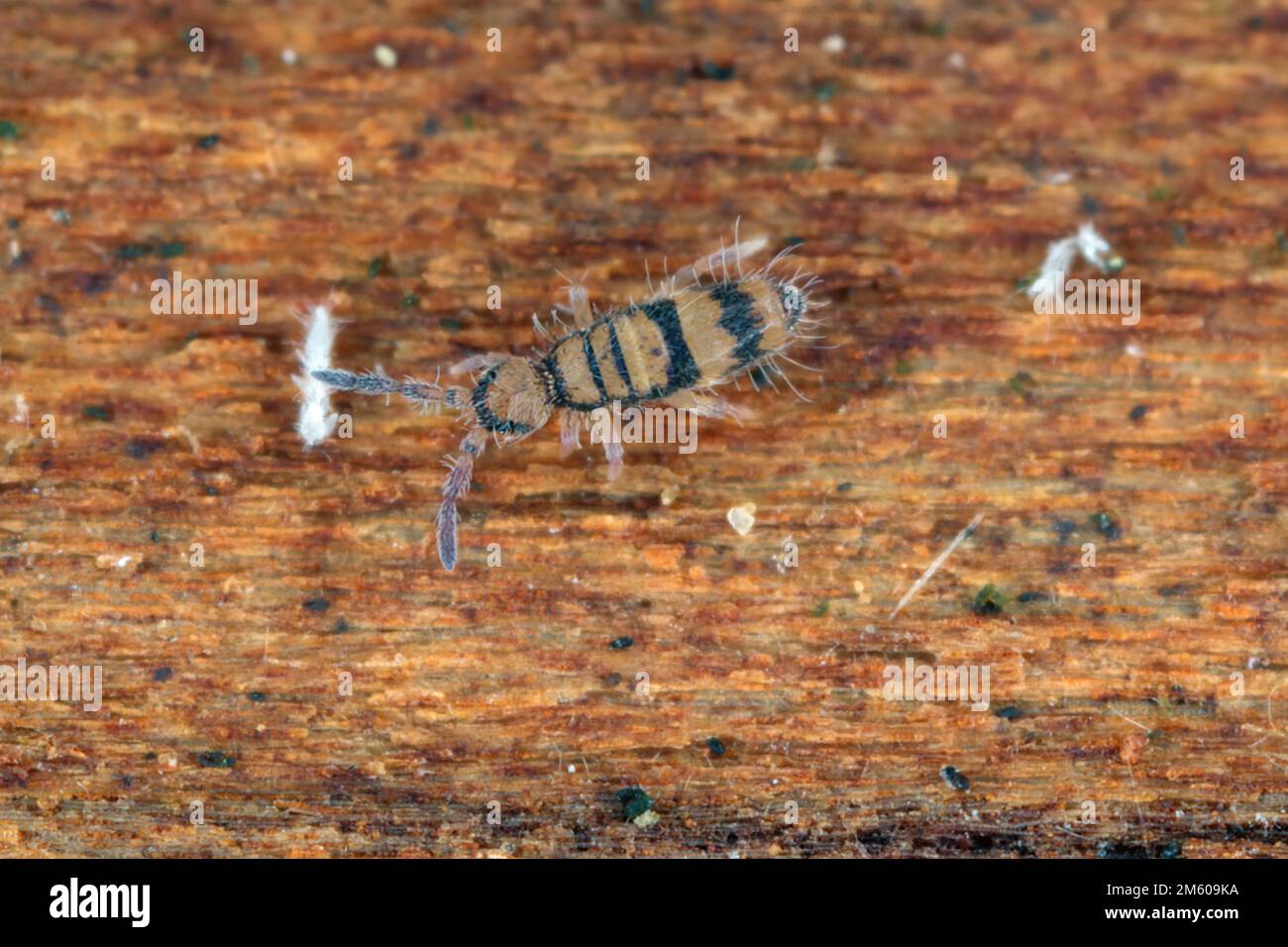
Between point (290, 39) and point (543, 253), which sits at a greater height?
point (290, 39)

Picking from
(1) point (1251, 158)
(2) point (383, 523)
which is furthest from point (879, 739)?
(1) point (1251, 158)

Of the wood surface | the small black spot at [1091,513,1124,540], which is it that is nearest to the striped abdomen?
the wood surface

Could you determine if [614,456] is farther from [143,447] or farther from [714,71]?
[143,447]

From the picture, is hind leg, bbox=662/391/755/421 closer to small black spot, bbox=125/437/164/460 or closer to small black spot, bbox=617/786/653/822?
small black spot, bbox=617/786/653/822

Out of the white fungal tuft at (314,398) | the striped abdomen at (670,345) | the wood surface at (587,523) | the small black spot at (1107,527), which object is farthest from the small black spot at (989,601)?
the white fungal tuft at (314,398)

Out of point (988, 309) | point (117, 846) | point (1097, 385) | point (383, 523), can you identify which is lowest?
point (117, 846)

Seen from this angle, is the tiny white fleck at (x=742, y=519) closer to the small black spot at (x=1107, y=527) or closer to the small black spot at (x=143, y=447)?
the small black spot at (x=1107, y=527)

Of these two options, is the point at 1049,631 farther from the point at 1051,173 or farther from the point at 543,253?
the point at 543,253

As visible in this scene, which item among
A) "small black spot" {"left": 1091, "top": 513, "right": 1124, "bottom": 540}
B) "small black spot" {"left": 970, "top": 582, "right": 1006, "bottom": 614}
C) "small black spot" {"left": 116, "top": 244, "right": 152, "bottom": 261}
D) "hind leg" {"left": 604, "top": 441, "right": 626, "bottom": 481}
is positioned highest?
"small black spot" {"left": 116, "top": 244, "right": 152, "bottom": 261}
